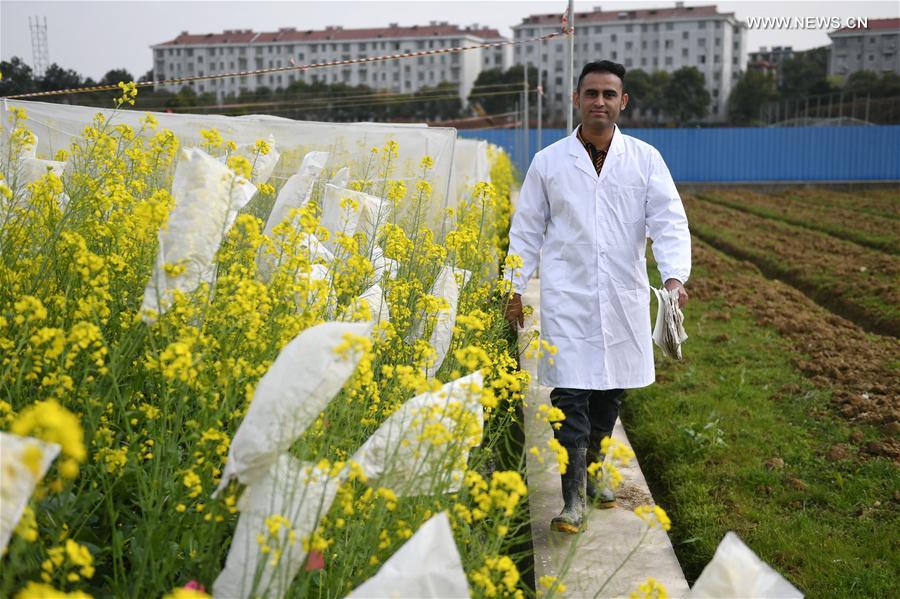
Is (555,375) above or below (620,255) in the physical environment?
below

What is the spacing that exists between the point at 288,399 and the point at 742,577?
1.00 metres

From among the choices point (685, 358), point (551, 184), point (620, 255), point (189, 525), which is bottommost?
point (685, 358)

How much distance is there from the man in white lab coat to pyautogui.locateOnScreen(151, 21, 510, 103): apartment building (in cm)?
10978

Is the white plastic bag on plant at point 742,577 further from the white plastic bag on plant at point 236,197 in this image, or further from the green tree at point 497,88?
the green tree at point 497,88

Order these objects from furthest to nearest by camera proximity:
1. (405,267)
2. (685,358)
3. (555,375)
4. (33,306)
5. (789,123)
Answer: (789,123), (685,358), (405,267), (555,375), (33,306)

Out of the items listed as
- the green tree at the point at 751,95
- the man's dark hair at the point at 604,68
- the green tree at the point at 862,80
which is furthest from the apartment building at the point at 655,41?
the man's dark hair at the point at 604,68

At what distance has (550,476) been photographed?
412 centimetres

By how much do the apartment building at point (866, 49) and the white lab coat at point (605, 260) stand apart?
113ft

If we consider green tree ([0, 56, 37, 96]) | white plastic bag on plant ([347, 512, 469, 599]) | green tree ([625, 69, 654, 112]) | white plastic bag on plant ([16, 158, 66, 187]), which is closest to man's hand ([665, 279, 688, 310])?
white plastic bag on plant ([347, 512, 469, 599])

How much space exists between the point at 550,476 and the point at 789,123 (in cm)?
4165

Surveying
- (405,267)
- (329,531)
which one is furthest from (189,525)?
(405,267)

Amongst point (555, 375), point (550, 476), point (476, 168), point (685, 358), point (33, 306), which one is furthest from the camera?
point (476, 168)

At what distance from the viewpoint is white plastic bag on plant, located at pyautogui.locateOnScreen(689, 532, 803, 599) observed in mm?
2086

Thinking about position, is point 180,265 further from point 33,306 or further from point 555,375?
point 555,375
